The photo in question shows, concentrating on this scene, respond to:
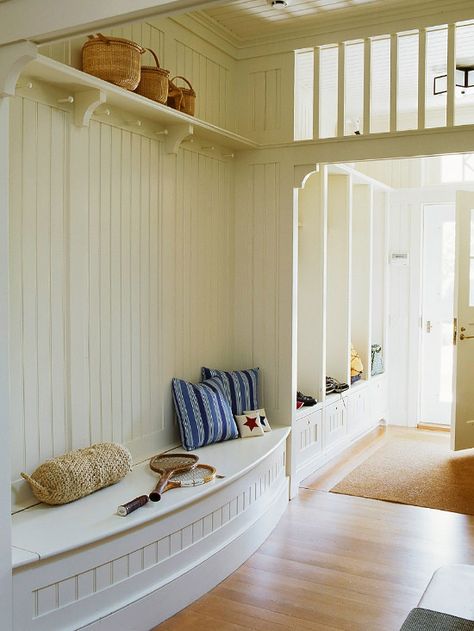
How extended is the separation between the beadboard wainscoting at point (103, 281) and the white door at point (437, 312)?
3.10 metres

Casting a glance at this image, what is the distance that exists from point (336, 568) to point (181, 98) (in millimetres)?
2657

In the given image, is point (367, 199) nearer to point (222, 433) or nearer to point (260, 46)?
point (260, 46)

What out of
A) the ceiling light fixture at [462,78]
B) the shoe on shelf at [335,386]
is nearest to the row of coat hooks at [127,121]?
the ceiling light fixture at [462,78]

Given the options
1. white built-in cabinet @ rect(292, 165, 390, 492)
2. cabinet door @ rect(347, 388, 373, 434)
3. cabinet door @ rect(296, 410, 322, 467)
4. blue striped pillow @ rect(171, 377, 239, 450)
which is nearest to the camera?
blue striped pillow @ rect(171, 377, 239, 450)

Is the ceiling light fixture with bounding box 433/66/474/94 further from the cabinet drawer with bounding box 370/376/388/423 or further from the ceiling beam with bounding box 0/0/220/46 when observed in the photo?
the ceiling beam with bounding box 0/0/220/46

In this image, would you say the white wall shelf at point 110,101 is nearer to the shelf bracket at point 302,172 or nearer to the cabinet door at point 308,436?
the shelf bracket at point 302,172

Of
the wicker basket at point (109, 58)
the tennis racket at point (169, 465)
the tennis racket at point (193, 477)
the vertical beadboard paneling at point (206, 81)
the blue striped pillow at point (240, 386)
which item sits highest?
the vertical beadboard paneling at point (206, 81)

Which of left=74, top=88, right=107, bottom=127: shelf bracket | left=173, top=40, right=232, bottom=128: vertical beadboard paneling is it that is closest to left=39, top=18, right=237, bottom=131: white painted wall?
left=173, top=40, right=232, bottom=128: vertical beadboard paneling

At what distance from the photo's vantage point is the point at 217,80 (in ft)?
14.6

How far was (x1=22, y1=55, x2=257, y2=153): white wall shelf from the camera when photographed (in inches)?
109

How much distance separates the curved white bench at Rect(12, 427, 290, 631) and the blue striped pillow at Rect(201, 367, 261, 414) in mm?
559

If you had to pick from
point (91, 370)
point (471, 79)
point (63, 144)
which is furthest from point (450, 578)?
point (471, 79)

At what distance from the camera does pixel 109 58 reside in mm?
3088

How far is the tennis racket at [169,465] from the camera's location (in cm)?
310
